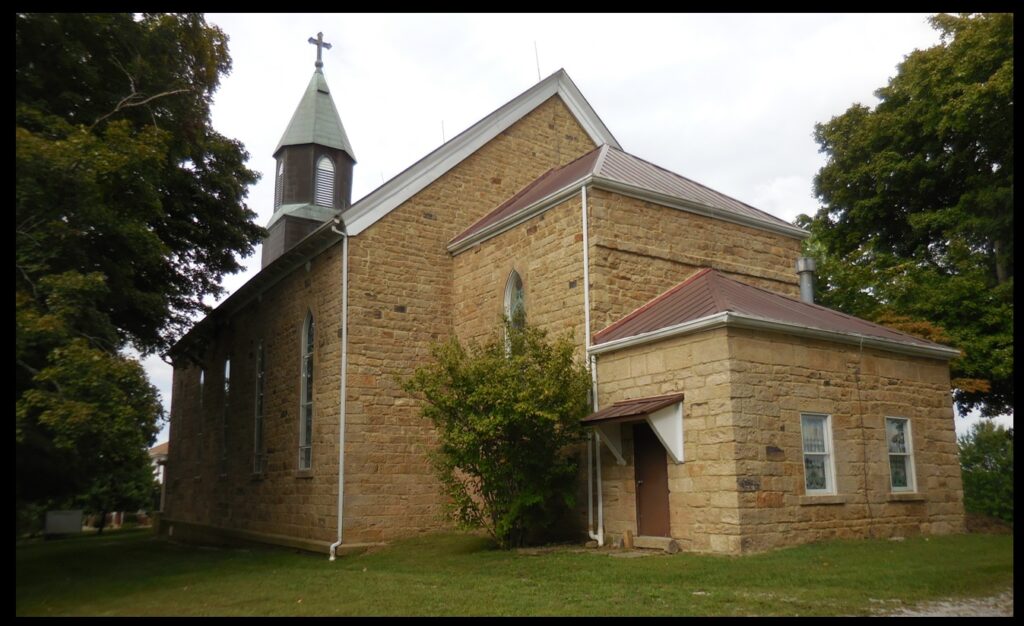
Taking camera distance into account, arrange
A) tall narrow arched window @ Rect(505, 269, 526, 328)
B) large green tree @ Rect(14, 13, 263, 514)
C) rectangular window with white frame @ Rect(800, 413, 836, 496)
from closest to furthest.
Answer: large green tree @ Rect(14, 13, 263, 514) → rectangular window with white frame @ Rect(800, 413, 836, 496) → tall narrow arched window @ Rect(505, 269, 526, 328)

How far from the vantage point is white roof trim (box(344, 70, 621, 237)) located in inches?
699

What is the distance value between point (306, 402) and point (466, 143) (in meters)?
7.04

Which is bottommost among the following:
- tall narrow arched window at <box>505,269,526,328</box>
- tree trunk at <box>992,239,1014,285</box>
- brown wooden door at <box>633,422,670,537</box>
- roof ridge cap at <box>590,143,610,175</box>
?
brown wooden door at <box>633,422,670,537</box>

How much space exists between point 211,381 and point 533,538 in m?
Result: 14.0

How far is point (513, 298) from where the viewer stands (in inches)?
693

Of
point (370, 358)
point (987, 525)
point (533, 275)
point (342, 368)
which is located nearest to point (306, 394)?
point (342, 368)

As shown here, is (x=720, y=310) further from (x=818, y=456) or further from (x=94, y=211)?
(x=94, y=211)

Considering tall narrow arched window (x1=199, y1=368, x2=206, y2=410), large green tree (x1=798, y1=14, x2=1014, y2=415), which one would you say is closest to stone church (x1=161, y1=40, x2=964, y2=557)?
tall narrow arched window (x1=199, y1=368, x2=206, y2=410)

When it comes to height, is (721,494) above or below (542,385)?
below

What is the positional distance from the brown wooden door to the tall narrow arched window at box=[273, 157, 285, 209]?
1673cm

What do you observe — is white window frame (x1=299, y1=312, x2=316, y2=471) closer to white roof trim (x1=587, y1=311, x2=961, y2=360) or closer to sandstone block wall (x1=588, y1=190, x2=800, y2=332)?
sandstone block wall (x1=588, y1=190, x2=800, y2=332)

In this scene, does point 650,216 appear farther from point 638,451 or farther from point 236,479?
point 236,479

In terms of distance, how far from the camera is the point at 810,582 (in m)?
9.66
